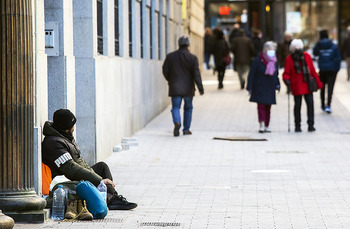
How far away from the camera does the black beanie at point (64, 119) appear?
9016 mm

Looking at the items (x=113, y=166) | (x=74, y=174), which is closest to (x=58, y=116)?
(x=74, y=174)

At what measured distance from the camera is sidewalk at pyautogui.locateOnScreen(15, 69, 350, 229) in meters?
8.80

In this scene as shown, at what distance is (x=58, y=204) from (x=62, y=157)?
433 millimetres

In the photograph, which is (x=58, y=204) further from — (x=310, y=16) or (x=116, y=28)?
(x=310, y=16)

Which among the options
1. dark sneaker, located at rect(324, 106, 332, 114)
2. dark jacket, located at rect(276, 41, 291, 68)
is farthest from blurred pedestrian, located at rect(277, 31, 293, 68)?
dark sneaker, located at rect(324, 106, 332, 114)

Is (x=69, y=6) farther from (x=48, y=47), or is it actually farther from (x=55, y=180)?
(x=55, y=180)

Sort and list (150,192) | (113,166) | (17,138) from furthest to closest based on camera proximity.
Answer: (113,166), (150,192), (17,138)

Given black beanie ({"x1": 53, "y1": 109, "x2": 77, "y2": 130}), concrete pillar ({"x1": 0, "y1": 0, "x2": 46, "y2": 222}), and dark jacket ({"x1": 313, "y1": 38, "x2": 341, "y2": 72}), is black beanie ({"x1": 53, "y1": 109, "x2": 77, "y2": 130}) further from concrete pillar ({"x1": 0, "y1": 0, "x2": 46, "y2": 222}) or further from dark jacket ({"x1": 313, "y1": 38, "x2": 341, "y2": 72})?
dark jacket ({"x1": 313, "y1": 38, "x2": 341, "y2": 72})

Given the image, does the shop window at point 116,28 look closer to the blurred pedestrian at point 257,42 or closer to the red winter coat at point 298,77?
A: the red winter coat at point 298,77

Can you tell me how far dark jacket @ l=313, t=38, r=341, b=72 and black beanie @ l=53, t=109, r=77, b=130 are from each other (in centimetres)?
1388

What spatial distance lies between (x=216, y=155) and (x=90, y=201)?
5922 mm

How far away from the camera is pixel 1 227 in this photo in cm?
763

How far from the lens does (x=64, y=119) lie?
29.6 ft

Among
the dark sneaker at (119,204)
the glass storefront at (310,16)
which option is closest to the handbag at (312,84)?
the dark sneaker at (119,204)
